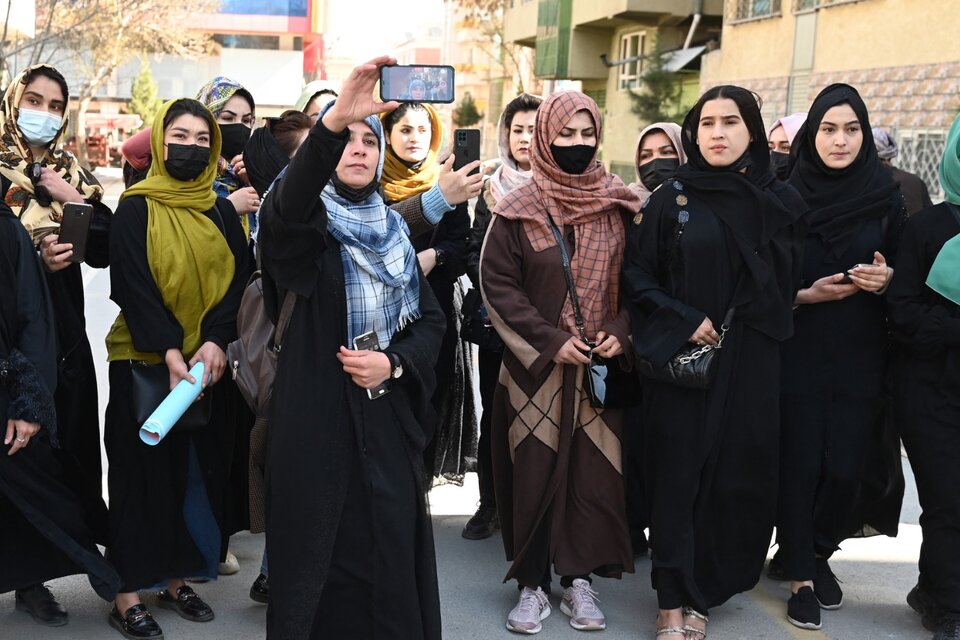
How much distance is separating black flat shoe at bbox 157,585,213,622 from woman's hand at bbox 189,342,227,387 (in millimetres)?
852

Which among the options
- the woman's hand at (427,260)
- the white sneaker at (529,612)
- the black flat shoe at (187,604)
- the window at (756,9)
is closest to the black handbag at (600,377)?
the woman's hand at (427,260)

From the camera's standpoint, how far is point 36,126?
4.08 meters

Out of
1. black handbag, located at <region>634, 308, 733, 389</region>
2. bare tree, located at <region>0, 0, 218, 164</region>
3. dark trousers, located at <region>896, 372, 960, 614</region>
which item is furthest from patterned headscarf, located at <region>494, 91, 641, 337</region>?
bare tree, located at <region>0, 0, 218, 164</region>

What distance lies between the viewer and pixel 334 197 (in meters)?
3.19

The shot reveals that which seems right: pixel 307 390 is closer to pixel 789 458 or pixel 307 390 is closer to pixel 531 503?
pixel 531 503

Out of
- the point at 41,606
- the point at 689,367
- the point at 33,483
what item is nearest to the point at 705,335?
the point at 689,367

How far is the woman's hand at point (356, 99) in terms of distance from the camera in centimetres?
277

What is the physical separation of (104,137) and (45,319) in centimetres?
4674

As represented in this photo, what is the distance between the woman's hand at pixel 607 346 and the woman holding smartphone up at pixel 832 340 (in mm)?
718

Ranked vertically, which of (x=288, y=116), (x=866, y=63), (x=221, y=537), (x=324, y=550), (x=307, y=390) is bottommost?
(x=221, y=537)

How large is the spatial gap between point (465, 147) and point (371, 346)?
128 centimetres

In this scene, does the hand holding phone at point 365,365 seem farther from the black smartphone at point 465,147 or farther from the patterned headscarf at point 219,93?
the patterned headscarf at point 219,93

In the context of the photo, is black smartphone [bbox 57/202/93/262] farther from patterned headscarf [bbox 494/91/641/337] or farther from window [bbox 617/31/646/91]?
window [bbox 617/31/646/91]

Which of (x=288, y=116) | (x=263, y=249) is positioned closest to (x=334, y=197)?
(x=263, y=249)
